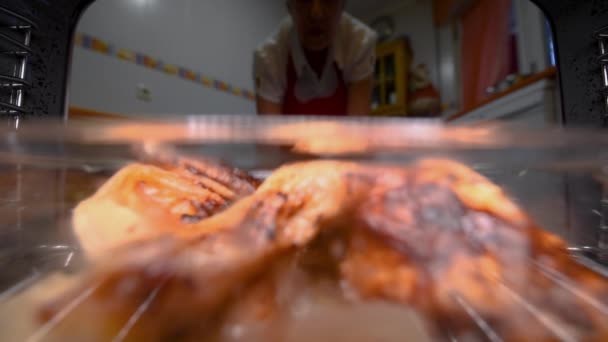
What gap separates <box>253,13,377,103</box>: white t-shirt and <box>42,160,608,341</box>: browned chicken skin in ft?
4.51

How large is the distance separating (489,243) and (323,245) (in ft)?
0.51

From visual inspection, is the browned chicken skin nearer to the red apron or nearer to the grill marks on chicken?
the grill marks on chicken

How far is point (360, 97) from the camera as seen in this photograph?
1.73 m

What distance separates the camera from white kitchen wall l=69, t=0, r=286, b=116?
2.42 meters

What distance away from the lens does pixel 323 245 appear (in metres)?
0.33

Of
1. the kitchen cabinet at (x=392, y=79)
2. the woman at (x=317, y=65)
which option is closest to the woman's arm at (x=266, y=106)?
the woman at (x=317, y=65)

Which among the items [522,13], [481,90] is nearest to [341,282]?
[522,13]

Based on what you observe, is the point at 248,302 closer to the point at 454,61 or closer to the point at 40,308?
the point at 40,308

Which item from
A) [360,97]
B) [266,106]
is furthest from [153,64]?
[360,97]

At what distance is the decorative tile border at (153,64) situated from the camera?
7.78 ft

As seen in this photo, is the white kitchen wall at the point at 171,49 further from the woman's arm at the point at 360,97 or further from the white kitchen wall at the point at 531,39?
the white kitchen wall at the point at 531,39

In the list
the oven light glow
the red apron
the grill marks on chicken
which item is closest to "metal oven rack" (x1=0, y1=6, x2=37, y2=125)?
the grill marks on chicken

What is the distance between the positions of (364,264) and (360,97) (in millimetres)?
1503

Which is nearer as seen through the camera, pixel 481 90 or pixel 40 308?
pixel 40 308
